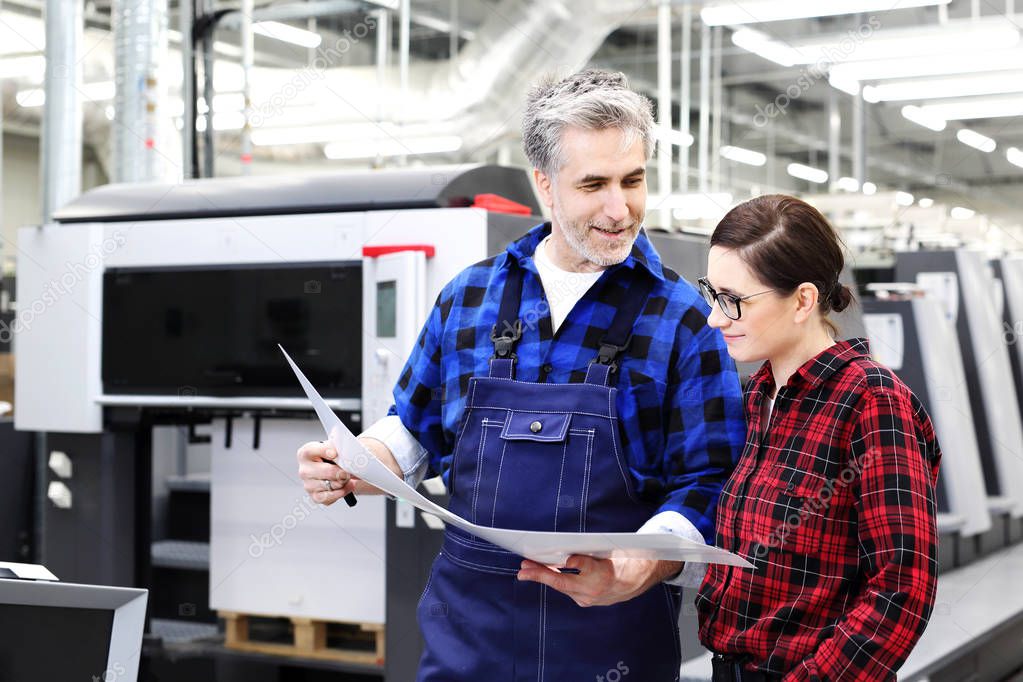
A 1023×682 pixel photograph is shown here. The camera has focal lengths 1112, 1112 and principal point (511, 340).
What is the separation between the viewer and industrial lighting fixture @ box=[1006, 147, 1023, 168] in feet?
53.7

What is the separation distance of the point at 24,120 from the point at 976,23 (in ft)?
23.4

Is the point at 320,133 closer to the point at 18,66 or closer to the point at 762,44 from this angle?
the point at 18,66

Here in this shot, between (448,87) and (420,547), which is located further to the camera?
(448,87)

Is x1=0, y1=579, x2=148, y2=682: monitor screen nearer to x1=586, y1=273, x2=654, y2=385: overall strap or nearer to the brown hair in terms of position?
x1=586, y1=273, x2=654, y2=385: overall strap

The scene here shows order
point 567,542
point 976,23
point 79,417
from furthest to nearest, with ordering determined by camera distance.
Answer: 1. point 976,23
2. point 79,417
3. point 567,542

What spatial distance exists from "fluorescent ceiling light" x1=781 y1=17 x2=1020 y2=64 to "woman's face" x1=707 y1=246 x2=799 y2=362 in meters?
5.24

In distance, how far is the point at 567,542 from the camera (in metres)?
1.16

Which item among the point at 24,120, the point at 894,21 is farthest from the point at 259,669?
the point at 894,21

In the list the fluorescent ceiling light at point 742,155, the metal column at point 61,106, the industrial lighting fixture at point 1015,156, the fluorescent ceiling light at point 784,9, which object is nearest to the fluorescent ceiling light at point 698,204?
the fluorescent ceiling light at point 742,155

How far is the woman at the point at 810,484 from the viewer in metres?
1.24

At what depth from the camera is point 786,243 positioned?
1.37 m

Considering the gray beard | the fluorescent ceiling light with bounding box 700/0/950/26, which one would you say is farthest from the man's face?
the fluorescent ceiling light with bounding box 700/0/950/26

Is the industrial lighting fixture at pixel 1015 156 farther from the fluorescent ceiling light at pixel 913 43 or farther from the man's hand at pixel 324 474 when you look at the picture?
the man's hand at pixel 324 474

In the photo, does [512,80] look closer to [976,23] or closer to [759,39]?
[759,39]
